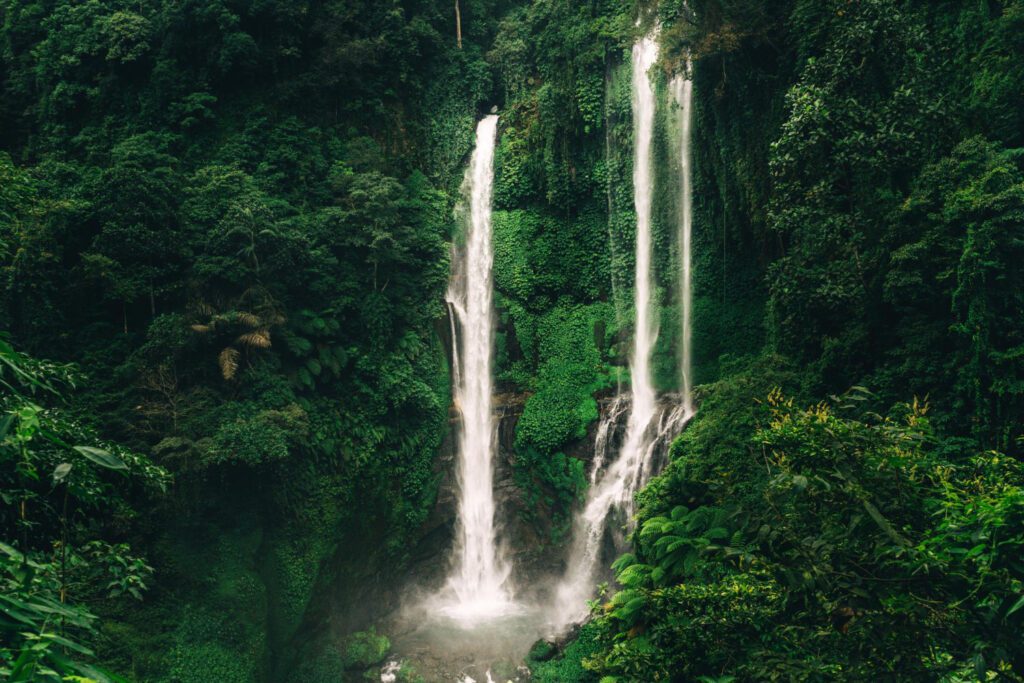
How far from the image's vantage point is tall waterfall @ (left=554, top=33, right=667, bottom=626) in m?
16.5

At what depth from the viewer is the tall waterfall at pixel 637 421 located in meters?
16.5

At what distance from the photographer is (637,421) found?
57.7 ft

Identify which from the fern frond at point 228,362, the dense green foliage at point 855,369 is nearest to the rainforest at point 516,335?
the dense green foliage at point 855,369

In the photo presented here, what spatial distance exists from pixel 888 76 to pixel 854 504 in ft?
27.3

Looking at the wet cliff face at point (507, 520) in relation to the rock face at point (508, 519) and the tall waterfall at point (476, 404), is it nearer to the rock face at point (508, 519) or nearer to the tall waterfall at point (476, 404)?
the rock face at point (508, 519)

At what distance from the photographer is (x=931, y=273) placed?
9.99 meters

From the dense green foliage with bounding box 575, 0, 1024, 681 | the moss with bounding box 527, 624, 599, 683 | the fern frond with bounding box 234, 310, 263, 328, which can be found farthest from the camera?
the fern frond with bounding box 234, 310, 263, 328

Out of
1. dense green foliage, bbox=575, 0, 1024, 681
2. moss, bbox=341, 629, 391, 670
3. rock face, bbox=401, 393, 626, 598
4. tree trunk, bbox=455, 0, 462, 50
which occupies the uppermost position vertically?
tree trunk, bbox=455, 0, 462, 50

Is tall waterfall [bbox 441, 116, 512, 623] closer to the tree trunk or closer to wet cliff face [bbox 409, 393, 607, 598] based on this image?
wet cliff face [bbox 409, 393, 607, 598]

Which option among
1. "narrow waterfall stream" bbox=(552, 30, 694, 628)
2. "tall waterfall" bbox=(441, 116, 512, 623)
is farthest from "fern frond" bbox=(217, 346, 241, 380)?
"narrow waterfall stream" bbox=(552, 30, 694, 628)

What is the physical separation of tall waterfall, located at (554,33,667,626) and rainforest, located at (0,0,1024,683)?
0.36 feet

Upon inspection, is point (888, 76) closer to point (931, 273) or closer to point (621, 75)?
point (931, 273)

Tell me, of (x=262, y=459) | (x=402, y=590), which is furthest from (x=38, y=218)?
(x=402, y=590)

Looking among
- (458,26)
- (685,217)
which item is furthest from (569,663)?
(458,26)
